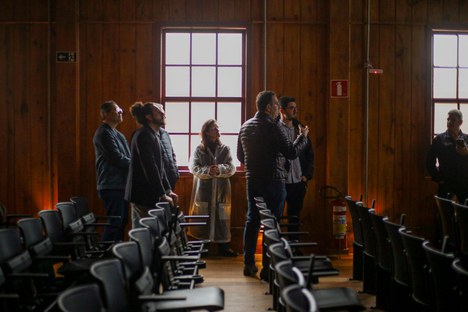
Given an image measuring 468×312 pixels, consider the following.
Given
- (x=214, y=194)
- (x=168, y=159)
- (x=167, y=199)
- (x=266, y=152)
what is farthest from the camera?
(x=214, y=194)

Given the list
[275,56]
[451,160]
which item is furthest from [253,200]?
[451,160]

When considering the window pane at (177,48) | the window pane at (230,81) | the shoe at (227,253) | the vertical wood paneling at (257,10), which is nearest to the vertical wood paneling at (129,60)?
the window pane at (177,48)

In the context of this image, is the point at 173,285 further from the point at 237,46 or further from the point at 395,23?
the point at 395,23

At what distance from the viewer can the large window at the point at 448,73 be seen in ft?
27.1

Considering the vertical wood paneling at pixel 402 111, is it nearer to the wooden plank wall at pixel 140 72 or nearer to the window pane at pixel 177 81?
the wooden plank wall at pixel 140 72

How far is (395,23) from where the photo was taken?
8055mm

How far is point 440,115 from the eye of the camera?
8289 mm

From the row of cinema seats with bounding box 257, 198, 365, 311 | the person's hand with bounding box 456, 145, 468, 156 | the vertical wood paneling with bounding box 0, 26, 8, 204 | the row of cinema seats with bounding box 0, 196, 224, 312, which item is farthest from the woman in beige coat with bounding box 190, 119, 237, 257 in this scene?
the person's hand with bounding box 456, 145, 468, 156

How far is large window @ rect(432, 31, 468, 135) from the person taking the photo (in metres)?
8.25

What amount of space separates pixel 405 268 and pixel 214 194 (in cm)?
394

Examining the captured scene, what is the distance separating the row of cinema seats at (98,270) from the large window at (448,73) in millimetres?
3951

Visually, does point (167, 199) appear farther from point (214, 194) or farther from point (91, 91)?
point (91, 91)

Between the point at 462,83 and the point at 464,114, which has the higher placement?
the point at 462,83

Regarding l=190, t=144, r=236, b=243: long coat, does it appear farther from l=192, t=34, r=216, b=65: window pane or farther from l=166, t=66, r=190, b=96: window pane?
l=192, t=34, r=216, b=65: window pane
